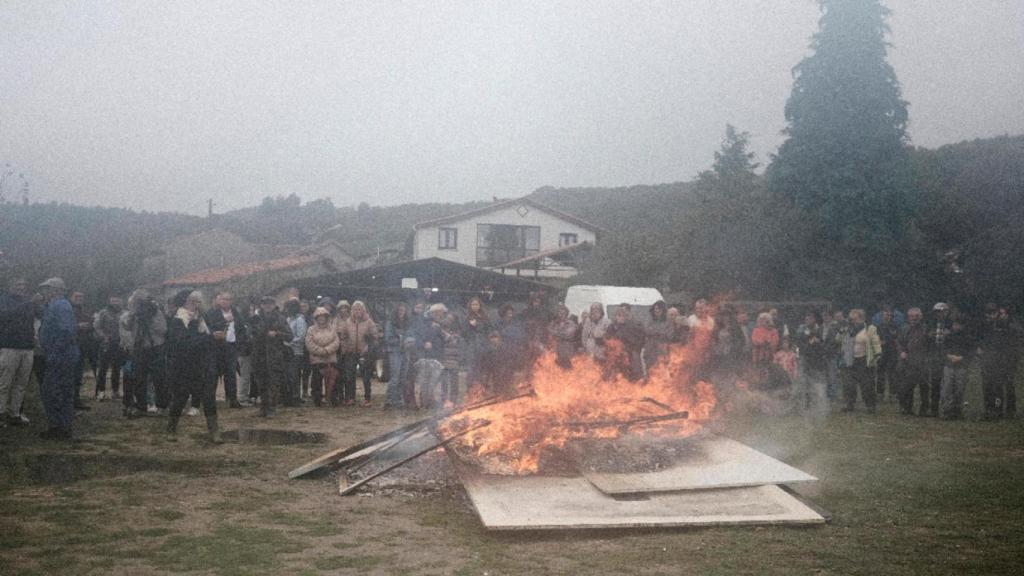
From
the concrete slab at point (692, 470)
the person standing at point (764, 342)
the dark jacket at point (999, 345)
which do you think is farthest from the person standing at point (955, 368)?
the concrete slab at point (692, 470)

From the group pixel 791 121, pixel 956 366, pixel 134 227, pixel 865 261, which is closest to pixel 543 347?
pixel 956 366

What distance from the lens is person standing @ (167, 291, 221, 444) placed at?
11047 mm

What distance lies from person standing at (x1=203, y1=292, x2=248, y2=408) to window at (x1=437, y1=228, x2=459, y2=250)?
37759 millimetres

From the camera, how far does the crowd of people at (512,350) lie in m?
13.7

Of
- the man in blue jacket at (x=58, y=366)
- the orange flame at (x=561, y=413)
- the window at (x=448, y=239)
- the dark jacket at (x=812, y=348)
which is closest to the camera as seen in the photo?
the orange flame at (x=561, y=413)

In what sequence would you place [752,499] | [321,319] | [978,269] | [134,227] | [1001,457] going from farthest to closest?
[134,227] < [978,269] < [321,319] < [1001,457] < [752,499]

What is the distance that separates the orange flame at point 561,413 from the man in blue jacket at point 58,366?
507 centimetres

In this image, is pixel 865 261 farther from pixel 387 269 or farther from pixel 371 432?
pixel 371 432

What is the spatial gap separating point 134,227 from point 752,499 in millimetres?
67967

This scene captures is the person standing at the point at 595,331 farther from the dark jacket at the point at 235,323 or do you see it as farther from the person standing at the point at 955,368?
the dark jacket at the point at 235,323

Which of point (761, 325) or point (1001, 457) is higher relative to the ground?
point (761, 325)

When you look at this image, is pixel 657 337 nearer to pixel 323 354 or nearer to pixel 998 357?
pixel 998 357

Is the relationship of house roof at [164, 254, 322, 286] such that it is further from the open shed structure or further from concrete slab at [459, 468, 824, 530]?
concrete slab at [459, 468, 824, 530]

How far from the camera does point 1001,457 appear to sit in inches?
413
